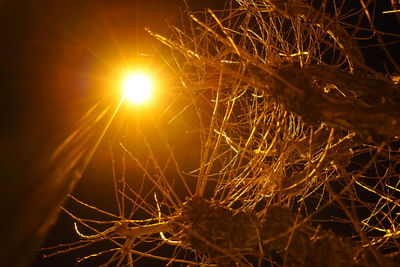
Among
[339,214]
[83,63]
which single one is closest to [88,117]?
[83,63]

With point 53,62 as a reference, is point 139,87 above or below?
below

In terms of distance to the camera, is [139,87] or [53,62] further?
[53,62]

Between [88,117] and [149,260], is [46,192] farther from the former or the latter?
[149,260]

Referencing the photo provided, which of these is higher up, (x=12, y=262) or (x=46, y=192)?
(x=46, y=192)

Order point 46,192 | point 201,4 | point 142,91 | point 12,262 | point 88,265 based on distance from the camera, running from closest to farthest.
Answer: point 12,262 → point 46,192 → point 142,91 → point 201,4 → point 88,265

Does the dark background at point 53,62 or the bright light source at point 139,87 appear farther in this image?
the bright light source at point 139,87

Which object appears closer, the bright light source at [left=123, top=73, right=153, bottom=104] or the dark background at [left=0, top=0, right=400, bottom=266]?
the dark background at [left=0, top=0, right=400, bottom=266]

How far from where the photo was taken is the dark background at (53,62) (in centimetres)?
178

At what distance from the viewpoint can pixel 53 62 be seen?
239 centimetres

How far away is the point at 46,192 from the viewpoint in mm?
1591

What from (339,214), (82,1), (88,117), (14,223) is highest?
(82,1)

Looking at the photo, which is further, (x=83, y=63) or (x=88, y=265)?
(x=88, y=265)

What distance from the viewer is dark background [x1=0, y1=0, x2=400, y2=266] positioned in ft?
5.83

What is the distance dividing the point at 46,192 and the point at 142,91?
0.83 metres
